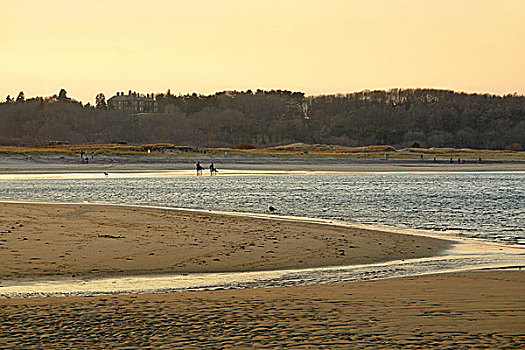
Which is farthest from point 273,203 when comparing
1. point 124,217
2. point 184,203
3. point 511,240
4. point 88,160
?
point 88,160

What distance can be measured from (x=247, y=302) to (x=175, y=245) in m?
6.86

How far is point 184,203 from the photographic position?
A: 3142 centimetres

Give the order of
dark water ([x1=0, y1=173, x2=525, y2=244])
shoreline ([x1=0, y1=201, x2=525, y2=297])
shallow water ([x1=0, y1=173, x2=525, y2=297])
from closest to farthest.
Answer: shallow water ([x1=0, y1=173, x2=525, y2=297]), shoreline ([x1=0, y1=201, x2=525, y2=297]), dark water ([x1=0, y1=173, x2=525, y2=244])

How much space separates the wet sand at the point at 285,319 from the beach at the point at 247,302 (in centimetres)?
2

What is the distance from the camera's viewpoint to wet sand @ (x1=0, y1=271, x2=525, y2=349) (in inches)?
292

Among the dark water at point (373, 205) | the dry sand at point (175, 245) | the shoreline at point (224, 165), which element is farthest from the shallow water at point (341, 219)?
the shoreline at point (224, 165)

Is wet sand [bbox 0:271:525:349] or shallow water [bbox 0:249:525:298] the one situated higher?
wet sand [bbox 0:271:525:349]

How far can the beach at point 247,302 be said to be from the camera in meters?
7.57

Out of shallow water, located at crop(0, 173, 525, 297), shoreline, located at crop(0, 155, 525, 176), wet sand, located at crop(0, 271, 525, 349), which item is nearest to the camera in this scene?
wet sand, located at crop(0, 271, 525, 349)

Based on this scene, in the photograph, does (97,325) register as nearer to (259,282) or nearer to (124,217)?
(259,282)

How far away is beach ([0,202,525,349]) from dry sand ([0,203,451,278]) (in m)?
0.04

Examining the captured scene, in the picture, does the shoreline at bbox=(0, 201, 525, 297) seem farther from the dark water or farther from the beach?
the dark water

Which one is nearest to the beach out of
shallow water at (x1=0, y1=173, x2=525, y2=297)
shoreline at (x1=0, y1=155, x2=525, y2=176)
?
shallow water at (x1=0, y1=173, x2=525, y2=297)

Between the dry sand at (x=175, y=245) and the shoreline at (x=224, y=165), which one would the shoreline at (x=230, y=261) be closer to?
the dry sand at (x=175, y=245)
